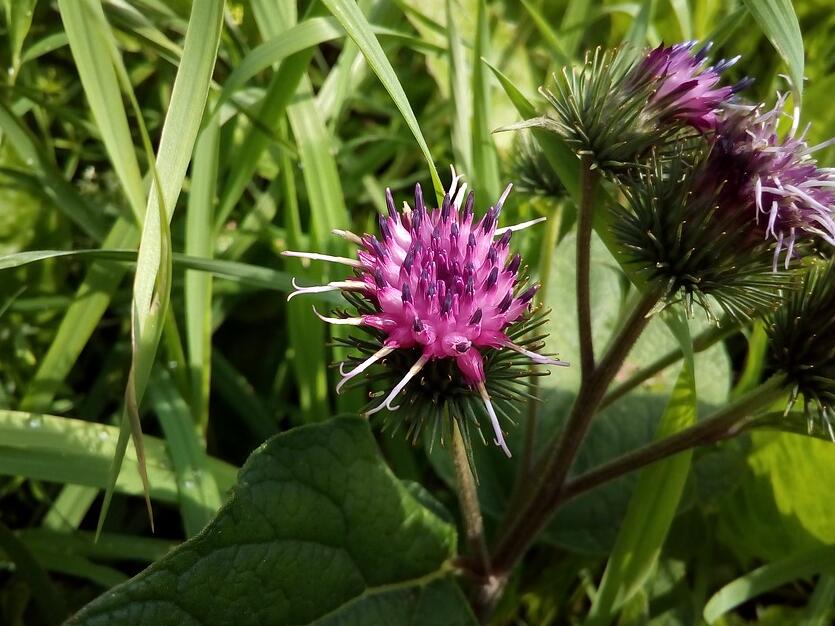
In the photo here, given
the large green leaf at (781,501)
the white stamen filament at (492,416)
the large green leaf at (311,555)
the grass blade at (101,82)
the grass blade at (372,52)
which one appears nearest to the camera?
the white stamen filament at (492,416)

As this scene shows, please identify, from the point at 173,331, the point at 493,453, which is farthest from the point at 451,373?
the point at 493,453

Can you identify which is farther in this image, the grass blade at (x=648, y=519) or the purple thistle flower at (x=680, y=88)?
the grass blade at (x=648, y=519)

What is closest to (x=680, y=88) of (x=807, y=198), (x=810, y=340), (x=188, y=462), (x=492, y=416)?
Answer: (x=807, y=198)

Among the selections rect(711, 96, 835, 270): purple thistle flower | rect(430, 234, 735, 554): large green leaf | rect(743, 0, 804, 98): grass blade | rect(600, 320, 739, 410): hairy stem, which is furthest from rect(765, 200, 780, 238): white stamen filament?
rect(430, 234, 735, 554): large green leaf

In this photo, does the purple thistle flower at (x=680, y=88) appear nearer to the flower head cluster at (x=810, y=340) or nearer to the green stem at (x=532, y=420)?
the flower head cluster at (x=810, y=340)

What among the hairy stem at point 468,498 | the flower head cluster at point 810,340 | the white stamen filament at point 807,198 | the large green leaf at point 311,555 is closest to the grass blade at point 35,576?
the large green leaf at point 311,555

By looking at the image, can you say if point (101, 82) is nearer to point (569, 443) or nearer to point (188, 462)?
point (188, 462)
